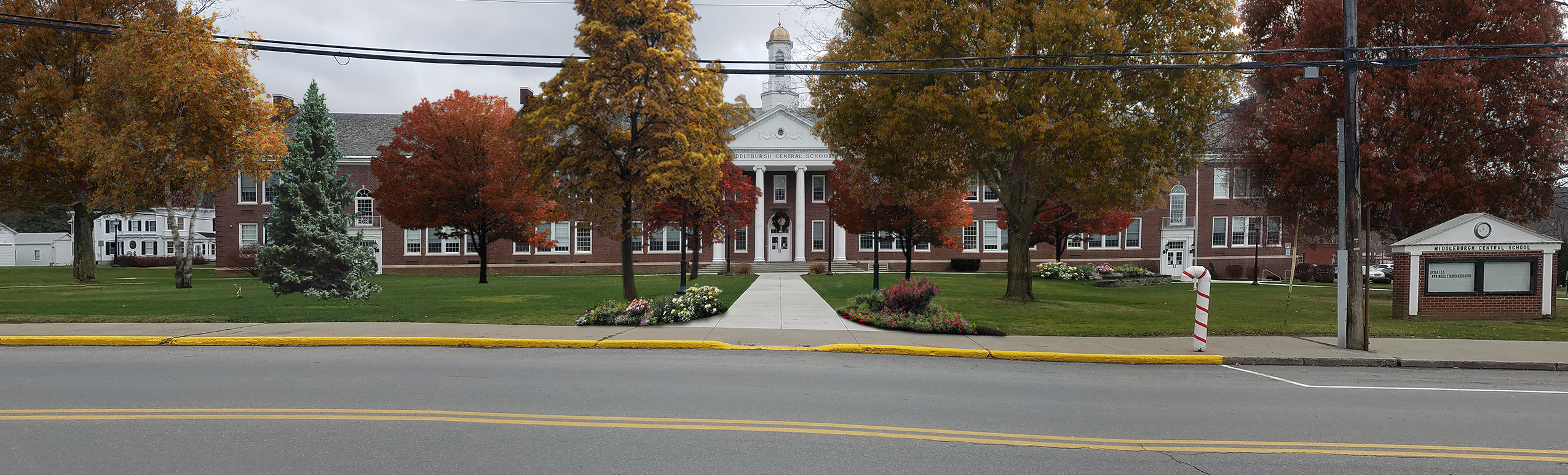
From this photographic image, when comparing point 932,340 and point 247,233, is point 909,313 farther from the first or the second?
point 247,233

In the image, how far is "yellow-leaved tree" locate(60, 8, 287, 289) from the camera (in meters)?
21.2

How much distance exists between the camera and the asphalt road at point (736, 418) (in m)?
5.34

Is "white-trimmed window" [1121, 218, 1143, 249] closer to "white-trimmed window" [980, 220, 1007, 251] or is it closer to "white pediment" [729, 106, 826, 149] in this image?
"white-trimmed window" [980, 220, 1007, 251]

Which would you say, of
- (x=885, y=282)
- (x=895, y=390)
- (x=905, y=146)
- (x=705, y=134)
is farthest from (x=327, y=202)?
(x=885, y=282)

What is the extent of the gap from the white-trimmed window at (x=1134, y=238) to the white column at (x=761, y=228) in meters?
22.7

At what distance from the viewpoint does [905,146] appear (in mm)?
18375

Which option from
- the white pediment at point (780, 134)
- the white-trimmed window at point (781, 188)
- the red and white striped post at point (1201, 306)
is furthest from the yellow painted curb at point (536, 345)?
the white-trimmed window at point (781, 188)

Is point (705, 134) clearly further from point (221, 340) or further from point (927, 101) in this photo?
point (221, 340)

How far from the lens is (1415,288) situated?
16906mm

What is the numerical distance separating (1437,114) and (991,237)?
2753 centimetres

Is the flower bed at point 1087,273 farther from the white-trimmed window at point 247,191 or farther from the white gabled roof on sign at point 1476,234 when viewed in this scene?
the white-trimmed window at point 247,191

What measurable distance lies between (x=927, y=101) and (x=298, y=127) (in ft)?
50.1

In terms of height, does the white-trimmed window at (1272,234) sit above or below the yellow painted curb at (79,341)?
above

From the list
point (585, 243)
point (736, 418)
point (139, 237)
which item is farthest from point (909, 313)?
point (139, 237)
